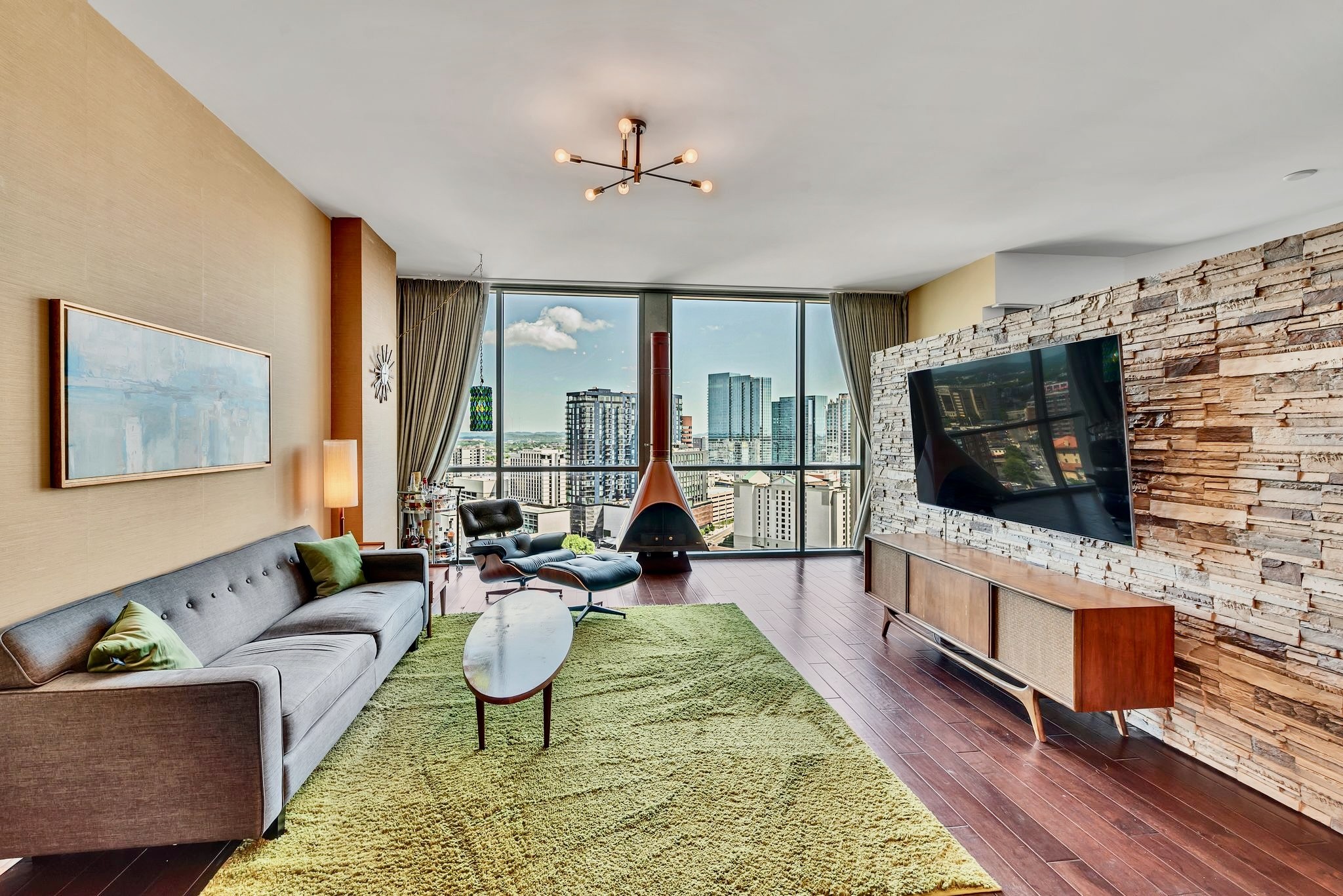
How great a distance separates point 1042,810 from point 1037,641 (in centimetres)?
78

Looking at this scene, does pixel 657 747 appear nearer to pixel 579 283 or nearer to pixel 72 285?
pixel 72 285

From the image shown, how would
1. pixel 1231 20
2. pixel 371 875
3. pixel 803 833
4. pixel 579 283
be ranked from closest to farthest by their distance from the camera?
pixel 371 875 → pixel 803 833 → pixel 1231 20 → pixel 579 283

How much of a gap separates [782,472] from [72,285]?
217 inches

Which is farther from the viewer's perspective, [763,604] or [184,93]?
[763,604]

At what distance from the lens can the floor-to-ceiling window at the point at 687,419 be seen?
19.7 ft

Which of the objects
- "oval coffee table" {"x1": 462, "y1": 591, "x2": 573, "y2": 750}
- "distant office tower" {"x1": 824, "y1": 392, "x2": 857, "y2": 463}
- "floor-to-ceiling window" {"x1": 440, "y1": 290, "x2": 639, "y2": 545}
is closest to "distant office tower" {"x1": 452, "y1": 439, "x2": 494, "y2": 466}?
"floor-to-ceiling window" {"x1": 440, "y1": 290, "x2": 639, "y2": 545}

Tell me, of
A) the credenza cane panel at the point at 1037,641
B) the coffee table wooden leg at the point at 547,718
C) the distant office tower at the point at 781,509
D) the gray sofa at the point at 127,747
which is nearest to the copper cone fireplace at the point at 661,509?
the distant office tower at the point at 781,509

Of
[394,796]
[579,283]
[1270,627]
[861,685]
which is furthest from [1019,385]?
[579,283]

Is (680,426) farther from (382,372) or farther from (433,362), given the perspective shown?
(382,372)

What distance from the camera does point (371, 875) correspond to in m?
1.80

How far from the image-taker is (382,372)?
471 centimetres

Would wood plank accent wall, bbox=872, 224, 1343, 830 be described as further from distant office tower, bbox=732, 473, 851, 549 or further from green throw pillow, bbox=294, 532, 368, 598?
green throw pillow, bbox=294, 532, 368, 598

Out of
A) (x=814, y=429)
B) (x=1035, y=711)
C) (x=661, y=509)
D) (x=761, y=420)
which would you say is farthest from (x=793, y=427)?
(x=1035, y=711)

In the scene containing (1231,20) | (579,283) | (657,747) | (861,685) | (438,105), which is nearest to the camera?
(1231,20)
